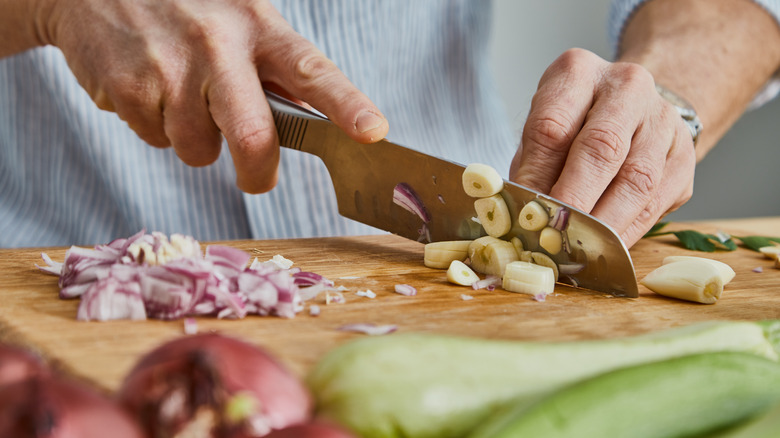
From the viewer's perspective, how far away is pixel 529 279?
119 cm

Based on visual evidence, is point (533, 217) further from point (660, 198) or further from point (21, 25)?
point (21, 25)

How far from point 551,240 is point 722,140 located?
3.76 meters

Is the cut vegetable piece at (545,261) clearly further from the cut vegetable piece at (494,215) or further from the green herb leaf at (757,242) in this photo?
the green herb leaf at (757,242)

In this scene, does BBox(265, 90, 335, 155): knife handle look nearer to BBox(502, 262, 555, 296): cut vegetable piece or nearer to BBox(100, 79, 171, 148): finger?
BBox(100, 79, 171, 148): finger

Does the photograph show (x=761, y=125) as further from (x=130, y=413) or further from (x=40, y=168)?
(x=130, y=413)

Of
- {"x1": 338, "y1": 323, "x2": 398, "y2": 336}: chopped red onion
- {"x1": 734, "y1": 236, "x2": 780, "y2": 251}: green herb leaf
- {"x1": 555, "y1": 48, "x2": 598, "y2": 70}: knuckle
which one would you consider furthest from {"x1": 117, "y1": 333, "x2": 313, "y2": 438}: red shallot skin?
{"x1": 734, "y1": 236, "x2": 780, "y2": 251}: green herb leaf

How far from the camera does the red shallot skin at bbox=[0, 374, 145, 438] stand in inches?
16.7

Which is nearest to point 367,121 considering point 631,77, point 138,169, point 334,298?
point 334,298

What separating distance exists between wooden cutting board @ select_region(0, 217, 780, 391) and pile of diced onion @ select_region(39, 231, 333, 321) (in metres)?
0.02

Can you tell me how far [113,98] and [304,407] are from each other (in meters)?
1.06

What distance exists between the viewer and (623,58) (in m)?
2.06

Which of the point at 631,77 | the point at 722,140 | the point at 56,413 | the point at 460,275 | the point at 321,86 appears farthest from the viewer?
the point at 722,140

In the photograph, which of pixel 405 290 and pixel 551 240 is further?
pixel 551 240

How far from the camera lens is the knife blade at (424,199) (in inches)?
48.2
